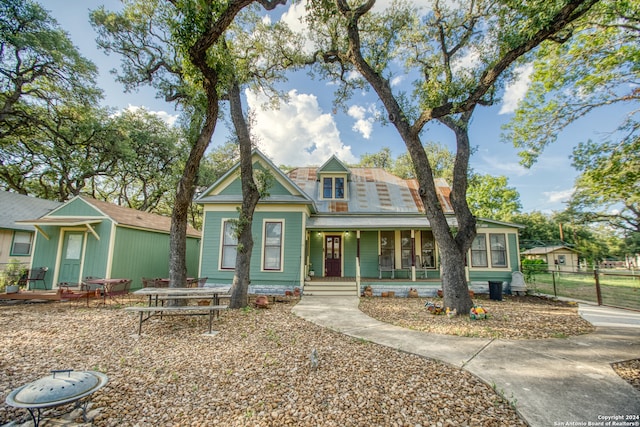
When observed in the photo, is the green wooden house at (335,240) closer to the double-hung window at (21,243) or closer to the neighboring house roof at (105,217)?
the neighboring house roof at (105,217)

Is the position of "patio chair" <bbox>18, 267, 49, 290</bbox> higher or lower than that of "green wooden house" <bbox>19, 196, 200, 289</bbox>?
lower

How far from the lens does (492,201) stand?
29469mm

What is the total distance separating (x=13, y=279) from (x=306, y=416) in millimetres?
15039

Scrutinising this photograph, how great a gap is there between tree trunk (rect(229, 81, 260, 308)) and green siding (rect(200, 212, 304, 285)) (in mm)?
2810

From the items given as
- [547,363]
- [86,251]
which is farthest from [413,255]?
[86,251]

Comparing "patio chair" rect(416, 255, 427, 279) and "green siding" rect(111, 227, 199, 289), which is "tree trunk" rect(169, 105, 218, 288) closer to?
"green siding" rect(111, 227, 199, 289)

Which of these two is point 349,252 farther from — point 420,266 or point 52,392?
point 52,392

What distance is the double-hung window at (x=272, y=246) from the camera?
11156mm

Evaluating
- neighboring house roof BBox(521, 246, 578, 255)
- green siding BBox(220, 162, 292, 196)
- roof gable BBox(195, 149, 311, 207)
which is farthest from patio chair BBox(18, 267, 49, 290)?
neighboring house roof BBox(521, 246, 578, 255)

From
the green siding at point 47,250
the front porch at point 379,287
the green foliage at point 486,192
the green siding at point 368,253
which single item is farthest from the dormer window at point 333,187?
the green foliage at point 486,192

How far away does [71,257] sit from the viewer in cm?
1148

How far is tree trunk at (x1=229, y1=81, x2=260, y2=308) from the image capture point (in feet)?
26.0

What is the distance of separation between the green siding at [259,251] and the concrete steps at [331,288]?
592mm

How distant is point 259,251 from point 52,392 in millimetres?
8756
